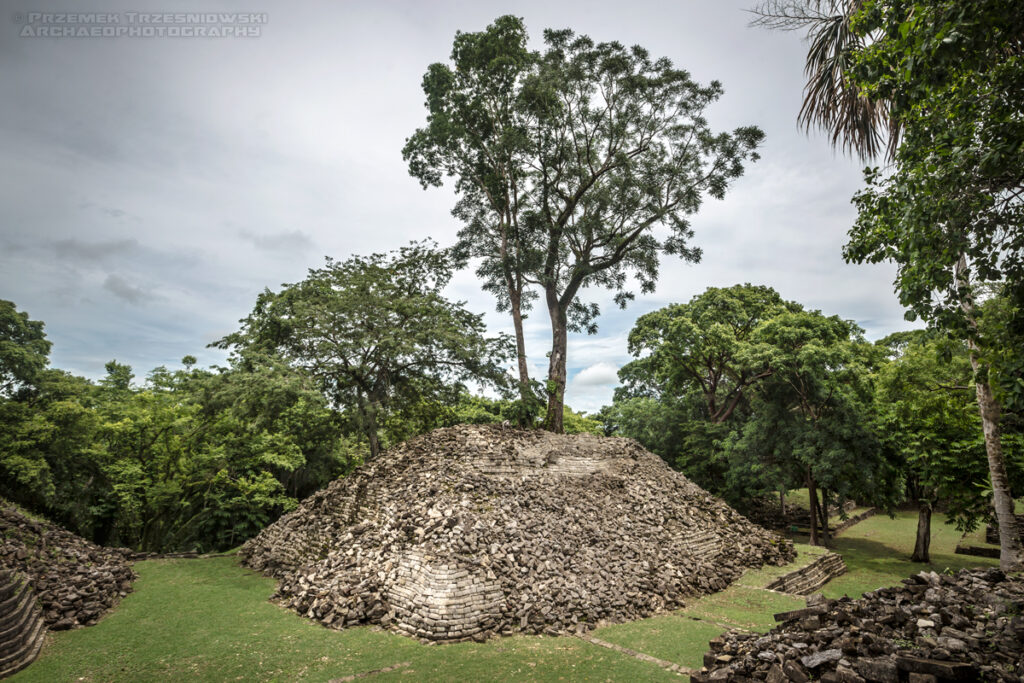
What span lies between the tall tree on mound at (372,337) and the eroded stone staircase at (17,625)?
6704 mm

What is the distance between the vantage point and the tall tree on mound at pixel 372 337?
15258mm

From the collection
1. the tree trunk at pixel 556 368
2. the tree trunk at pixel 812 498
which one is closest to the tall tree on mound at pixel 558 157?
the tree trunk at pixel 556 368

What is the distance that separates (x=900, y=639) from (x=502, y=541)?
6220 millimetres

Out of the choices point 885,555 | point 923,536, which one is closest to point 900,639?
point 923,536

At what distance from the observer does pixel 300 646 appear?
7.86 m

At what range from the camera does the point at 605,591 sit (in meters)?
9.45

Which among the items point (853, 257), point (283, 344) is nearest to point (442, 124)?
point (283, 344)

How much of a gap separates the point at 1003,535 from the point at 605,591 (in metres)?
7.38

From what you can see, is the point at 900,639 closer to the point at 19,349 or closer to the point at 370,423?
the point at 370,423

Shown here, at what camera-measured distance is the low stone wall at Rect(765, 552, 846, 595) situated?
39.1 ft

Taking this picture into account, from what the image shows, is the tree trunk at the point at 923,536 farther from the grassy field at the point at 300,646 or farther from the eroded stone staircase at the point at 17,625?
the eroded stone staircase at the point at 17,625

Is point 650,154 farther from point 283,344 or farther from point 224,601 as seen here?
point 224,601

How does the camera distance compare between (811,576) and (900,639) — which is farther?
(811,576)

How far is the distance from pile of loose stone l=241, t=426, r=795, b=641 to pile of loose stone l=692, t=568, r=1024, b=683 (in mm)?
3429
